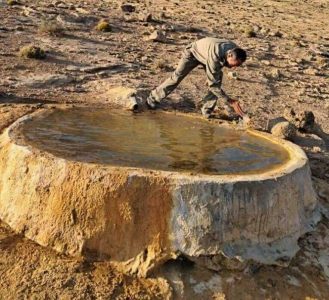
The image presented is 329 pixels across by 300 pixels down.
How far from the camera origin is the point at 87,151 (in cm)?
573

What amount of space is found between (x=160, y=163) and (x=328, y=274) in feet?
6.31

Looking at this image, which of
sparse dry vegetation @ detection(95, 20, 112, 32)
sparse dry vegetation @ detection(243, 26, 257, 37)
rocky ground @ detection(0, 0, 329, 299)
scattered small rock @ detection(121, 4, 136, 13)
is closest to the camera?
rocky ground @ detection(0, 0, 329, 299)

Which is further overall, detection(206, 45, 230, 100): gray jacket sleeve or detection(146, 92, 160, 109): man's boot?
detection(146, 92, 160, 109): man's boot

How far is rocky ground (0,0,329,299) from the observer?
500 centimetres

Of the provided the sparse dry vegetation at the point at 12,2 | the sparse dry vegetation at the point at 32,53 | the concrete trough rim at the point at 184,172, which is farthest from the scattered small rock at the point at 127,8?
the concrete trough rim at the point at 184,172

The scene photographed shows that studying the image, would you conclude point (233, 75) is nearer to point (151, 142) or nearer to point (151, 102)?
point (151, 102)

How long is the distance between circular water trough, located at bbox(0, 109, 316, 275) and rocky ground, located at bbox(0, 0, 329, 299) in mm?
178

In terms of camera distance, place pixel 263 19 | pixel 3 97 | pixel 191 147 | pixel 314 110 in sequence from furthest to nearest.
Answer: pixel 263 19
pixel 314 110
pixel 3 97
pixel 191 147

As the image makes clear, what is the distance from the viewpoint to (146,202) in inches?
198

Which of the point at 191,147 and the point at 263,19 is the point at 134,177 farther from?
the point at 263,19

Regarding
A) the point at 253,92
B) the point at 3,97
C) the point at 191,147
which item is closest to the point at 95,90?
the point at 3,97

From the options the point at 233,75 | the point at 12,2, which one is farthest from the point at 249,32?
the point at 12,2

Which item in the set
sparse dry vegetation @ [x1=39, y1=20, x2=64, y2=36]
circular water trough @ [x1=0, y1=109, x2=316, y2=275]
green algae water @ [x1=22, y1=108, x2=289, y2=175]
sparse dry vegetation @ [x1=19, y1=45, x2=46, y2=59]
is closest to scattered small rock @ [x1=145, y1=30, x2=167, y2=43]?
sparse dry vegetation @ [x1=39, y1=20, x2=64, y2=36]

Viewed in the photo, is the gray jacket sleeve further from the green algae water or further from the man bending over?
the green algae water
